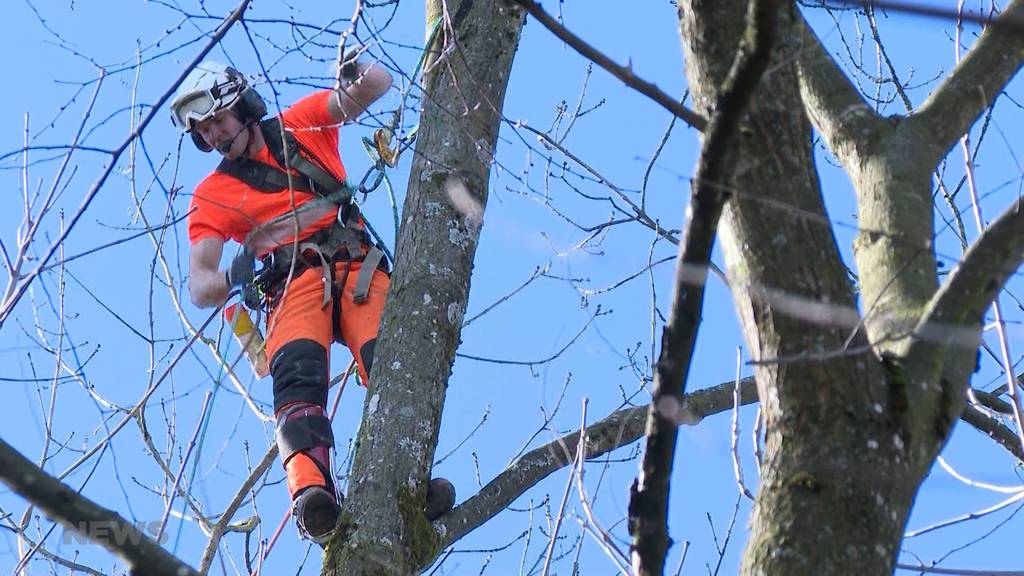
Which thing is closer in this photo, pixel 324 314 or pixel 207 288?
pixel 324 314

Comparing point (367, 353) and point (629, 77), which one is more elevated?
point (367, 353)

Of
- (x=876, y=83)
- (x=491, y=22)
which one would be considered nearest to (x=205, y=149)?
(x=491, y=22)

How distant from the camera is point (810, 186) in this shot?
2.28 metres

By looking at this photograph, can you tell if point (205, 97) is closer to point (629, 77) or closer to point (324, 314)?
point (324, 314)

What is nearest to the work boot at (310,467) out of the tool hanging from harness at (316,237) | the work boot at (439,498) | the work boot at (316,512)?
the work boot at (316,512)

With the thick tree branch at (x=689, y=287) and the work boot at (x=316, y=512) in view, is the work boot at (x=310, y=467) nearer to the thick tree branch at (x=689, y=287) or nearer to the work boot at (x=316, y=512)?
the work boot at (x=316, y=512)

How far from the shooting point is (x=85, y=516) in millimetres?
1869

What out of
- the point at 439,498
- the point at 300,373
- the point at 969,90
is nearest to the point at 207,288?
the point at 300,373

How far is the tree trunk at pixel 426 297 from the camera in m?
3.28

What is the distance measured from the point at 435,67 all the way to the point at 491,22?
0.72ft

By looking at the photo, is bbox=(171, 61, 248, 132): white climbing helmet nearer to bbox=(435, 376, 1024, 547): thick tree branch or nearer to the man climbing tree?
the man climbing tree

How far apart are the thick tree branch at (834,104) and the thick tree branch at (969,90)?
0.09m

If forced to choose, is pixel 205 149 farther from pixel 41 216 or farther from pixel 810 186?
pixel 810 186

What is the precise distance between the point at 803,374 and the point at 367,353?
6.82ft
